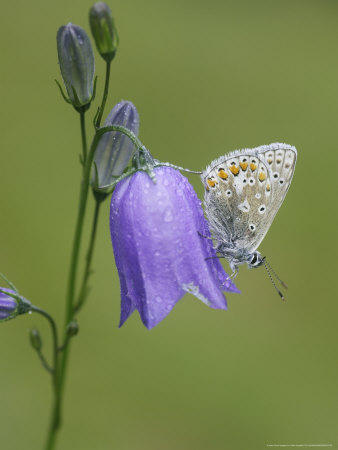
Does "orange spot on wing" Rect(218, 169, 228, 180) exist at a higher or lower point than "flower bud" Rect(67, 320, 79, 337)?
higher

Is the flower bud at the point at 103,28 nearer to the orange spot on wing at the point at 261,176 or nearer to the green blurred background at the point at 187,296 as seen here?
the orange spot on wing at the point at 261,176

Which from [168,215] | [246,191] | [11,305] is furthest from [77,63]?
[11,305]

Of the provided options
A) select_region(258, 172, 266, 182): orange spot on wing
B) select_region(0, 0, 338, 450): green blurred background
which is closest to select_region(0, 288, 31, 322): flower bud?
select_region(258, 172, 266, 182): orange spot on wing

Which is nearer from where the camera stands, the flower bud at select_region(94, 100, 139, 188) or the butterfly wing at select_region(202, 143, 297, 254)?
the butterfly wing at select_region(202, 143, 297, 254)

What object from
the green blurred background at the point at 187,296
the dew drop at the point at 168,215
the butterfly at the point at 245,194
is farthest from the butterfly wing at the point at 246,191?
the green blurred background at the point at 187,296

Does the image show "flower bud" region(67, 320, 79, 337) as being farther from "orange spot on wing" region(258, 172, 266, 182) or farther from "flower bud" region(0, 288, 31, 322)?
"orange spot on wing" region(258, 172, 266, 182)
